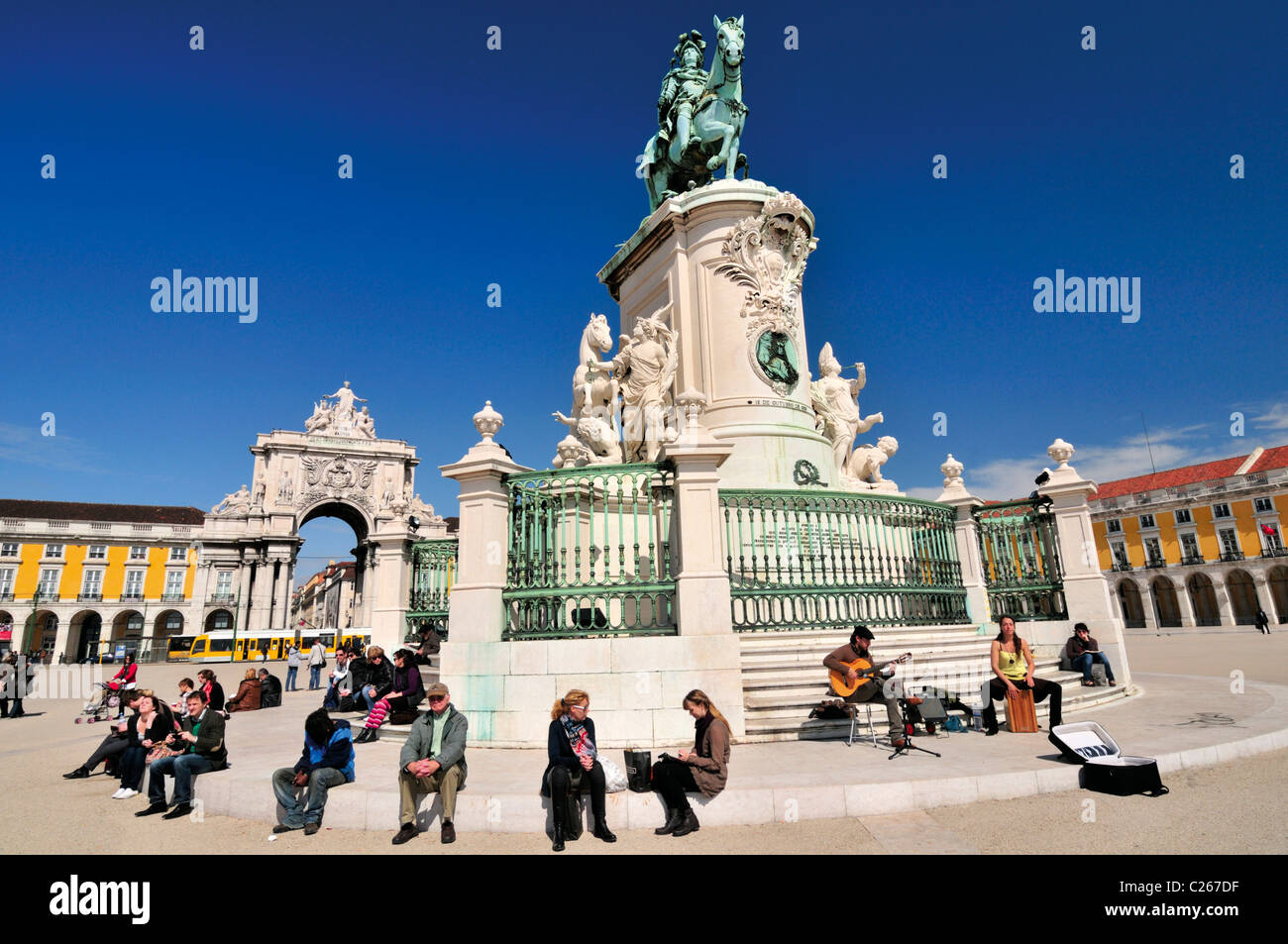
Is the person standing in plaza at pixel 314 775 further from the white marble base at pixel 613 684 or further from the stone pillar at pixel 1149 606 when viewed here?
the stone pillar at pixel 1149 606

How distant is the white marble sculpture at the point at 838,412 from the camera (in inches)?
510

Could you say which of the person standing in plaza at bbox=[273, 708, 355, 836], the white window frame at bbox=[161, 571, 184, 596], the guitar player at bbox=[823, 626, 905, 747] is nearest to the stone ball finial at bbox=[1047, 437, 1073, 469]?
the guitar player at bbox=[823, 626, 905, 747]

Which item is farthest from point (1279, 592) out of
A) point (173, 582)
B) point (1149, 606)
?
point (173, 582)

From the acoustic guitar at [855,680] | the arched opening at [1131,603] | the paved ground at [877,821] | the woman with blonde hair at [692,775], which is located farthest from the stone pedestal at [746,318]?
the arched opening at [1131,603]

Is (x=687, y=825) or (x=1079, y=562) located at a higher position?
(x=1079, y=562)

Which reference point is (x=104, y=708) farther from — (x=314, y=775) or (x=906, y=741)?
(x=906, y=741)

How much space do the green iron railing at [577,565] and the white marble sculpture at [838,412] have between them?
6128 millimetres

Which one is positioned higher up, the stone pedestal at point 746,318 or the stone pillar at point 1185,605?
the stone pedestal at point 746,318

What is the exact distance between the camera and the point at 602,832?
4527mm

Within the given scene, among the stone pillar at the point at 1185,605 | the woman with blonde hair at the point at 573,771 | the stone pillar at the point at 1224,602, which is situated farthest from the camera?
the stone pillar at the point at 1185,605

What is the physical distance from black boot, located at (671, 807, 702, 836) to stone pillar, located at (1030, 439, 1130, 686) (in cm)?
813

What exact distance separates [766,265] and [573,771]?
10391mm

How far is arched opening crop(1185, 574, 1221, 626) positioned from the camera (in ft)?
164
